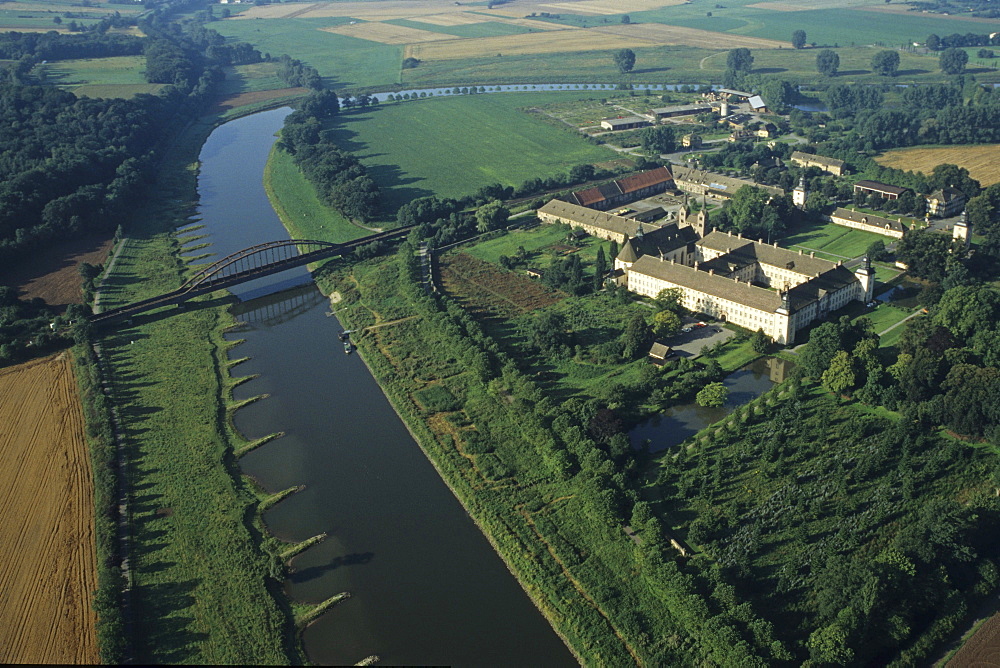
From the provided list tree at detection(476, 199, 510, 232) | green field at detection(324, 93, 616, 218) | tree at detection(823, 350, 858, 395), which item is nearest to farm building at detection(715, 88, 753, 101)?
green field at detection(324, 93, 616, 218)

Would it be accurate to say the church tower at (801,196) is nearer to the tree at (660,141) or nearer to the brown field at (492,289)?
the tree at (660,141)

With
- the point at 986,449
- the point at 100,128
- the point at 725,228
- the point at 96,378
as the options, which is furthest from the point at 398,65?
the point at 986,449

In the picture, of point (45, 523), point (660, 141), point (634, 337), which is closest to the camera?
point (45, 523)

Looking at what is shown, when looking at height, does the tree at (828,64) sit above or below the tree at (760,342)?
above

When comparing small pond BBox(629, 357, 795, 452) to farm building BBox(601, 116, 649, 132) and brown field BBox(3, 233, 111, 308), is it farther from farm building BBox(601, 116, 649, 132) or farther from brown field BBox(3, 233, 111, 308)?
farm building BBox(601, 116, 649, 132)

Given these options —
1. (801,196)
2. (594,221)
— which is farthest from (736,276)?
(801,196)

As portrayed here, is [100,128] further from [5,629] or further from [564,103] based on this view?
[5,629]

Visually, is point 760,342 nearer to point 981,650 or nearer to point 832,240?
point 981,650

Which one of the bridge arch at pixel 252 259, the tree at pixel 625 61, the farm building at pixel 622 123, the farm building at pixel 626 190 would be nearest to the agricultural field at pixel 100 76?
the bridge arch at pixel 252 259
